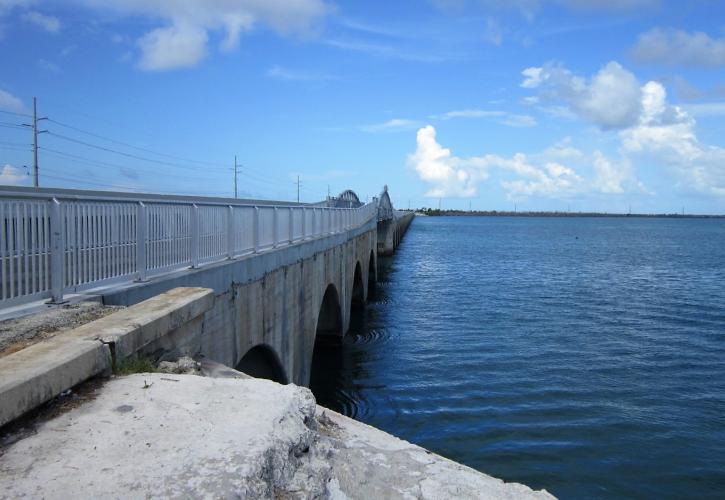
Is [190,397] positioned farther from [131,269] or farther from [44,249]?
[131,269]

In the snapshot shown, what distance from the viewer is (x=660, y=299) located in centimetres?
3300

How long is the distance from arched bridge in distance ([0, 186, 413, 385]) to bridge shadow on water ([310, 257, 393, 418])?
146cm

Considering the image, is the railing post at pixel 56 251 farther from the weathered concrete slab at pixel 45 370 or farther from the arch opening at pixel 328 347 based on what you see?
the arch opening at pixel 328 347

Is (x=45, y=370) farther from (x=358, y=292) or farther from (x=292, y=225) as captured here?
(x=358, y=292)

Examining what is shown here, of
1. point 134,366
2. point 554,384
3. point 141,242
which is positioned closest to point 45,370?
point 134,366

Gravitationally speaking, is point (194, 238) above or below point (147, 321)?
above

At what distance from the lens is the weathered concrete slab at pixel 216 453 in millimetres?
3340

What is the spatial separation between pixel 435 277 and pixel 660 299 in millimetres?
16963

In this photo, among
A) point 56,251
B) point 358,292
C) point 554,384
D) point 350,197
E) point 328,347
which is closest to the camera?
point 56,251

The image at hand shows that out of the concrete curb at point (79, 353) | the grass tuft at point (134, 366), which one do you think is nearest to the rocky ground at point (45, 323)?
the concrete curb at point (79, 353)

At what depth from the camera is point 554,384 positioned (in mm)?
17500

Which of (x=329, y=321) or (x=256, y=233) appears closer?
(x=256, y=233)

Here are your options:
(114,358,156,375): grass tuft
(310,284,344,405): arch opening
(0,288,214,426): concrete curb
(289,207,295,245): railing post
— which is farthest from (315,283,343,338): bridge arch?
(114,358,156,375): grass tuft

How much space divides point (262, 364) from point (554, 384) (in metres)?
8.88
